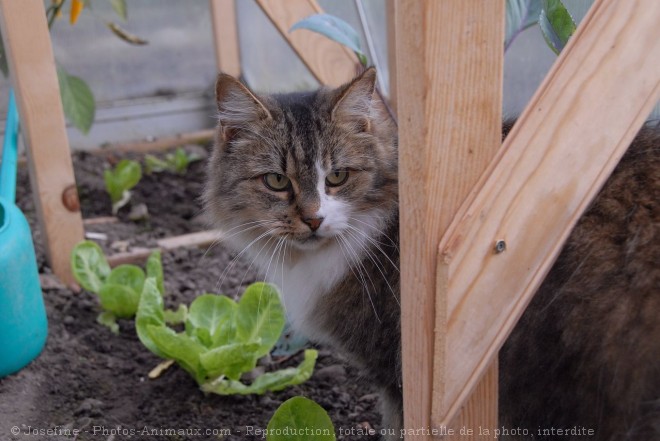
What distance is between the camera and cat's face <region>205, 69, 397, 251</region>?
1867mm

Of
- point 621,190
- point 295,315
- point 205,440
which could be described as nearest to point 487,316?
point 621,190

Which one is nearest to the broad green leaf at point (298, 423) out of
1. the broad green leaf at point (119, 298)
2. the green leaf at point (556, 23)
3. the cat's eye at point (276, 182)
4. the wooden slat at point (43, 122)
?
the cat's eye at point (276, 182)

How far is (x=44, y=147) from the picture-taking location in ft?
8.73

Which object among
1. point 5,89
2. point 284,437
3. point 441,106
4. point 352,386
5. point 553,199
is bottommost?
point 352,386

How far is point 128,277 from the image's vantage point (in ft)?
8.67

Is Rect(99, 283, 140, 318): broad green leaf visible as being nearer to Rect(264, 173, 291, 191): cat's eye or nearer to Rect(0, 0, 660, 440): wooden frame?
Rect(264, 173, 291, 191): cat's eye

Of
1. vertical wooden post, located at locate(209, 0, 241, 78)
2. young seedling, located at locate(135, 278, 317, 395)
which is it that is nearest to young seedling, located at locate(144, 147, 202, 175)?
vertical wooden post, located at locate(209, 0, 241, 78)

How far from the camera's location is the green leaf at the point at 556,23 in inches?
71.5

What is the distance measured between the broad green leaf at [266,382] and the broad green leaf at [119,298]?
20.8 inches

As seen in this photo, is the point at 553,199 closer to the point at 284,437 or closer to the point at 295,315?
the point at 284,437

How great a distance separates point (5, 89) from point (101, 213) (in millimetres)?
1164

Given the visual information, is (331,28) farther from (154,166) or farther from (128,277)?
(154,166)

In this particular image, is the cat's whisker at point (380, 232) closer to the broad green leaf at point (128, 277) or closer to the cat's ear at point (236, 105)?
the cat's ear at point (236, 105)

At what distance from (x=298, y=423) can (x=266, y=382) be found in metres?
0.48
